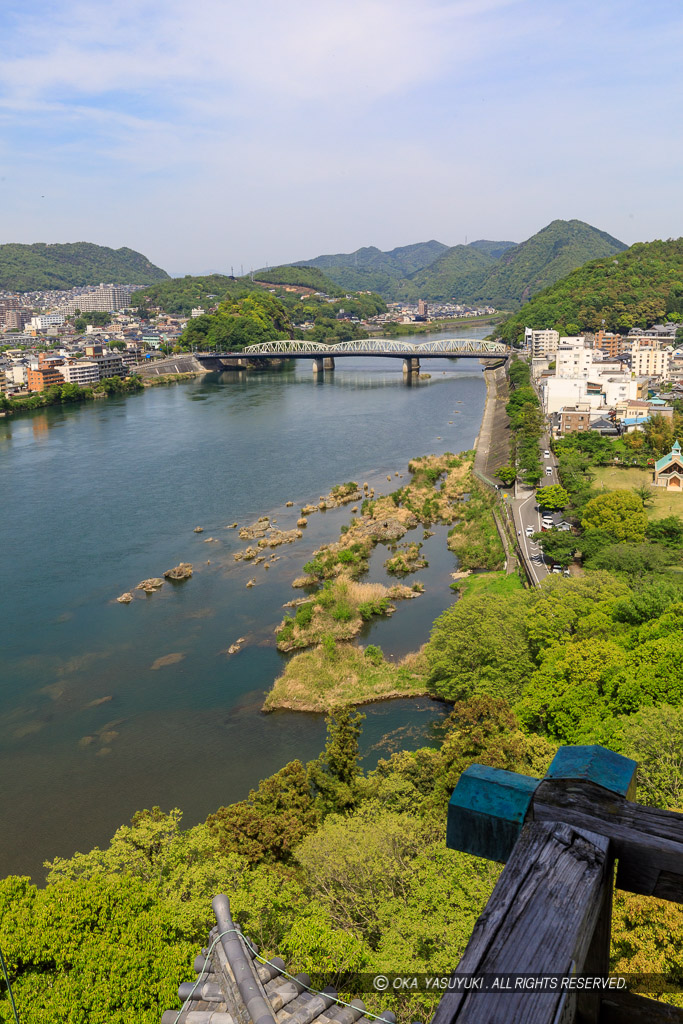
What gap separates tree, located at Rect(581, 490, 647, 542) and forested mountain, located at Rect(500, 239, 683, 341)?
28451 mm

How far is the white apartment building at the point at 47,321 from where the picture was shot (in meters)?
63.6

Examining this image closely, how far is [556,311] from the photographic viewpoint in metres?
40.8

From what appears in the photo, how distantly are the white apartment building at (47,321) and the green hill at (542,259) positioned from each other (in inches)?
1886

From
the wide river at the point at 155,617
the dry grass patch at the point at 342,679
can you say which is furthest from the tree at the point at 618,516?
the dry grass patch at the point at 342,679

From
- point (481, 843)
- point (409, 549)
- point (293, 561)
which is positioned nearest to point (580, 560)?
point (409, 549)

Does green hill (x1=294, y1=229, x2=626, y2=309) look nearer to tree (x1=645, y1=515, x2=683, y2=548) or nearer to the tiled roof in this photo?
tree (x1=645, y1=515, x2=683, y2=548)

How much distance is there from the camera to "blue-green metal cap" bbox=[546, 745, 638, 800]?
589 millimetres

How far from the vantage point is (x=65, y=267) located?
90.1 meters

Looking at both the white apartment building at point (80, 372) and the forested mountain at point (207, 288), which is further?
the forested mountain at point (207, 288)

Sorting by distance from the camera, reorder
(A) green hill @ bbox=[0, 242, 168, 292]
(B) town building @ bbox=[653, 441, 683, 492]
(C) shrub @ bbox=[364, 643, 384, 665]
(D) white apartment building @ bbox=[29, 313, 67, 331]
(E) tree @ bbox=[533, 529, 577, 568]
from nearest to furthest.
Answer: (C) shrub @ bbox=[364, 643, 384, 665], (E) tree @ bbox=[533, 529, 577, 568], (B) town building @ bbox=[653, 441, 683, 492], (D) white apartment building @ bbox=[29, 313, 67, 331], (A) green hill @ bbox=[0, 242, 168, 292]

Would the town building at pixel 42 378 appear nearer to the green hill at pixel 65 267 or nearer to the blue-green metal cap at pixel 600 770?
the blue-green metal cap at pixel 600 770

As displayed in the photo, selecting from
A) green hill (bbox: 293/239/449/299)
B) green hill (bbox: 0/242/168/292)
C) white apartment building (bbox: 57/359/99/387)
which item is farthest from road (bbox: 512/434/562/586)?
green hill (bbox: 293/239/449/299)

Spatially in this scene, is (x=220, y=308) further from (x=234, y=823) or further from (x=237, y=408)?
(x=234, y=823)

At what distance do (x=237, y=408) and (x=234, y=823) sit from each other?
78.6ft
